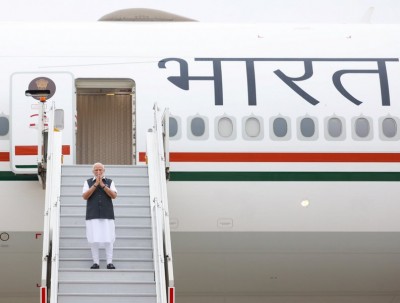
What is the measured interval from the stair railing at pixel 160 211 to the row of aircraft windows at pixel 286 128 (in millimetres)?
703

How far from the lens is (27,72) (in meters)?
16.4

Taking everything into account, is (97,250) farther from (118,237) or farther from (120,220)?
(120,220)

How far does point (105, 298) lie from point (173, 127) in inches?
142

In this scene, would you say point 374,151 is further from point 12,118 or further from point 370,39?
point 12,118

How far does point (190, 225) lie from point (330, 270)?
7.81ft

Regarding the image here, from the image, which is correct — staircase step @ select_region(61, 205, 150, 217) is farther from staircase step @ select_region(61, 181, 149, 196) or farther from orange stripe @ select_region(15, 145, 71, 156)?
orange stripe @ select_region(15, 145, 71, 156)

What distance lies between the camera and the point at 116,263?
46.9ft

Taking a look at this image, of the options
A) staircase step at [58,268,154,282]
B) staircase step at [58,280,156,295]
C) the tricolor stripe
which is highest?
the tricolor stripe

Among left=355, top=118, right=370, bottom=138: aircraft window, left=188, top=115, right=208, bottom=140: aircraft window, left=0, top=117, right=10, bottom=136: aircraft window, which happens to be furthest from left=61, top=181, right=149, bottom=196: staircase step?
left=355, top=118, right=370, bottom=138: aircraft window

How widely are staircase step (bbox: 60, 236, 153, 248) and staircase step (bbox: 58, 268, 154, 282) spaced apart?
0.56m

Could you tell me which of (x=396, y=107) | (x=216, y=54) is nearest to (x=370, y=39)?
(x=396, y=107)

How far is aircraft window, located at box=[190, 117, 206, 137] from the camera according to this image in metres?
16.4

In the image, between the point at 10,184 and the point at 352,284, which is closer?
the point at 10,184

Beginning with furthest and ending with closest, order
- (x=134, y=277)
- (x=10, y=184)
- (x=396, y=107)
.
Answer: (x=396, y=107) < (x=10, y=184) < (x=134, y=277)
